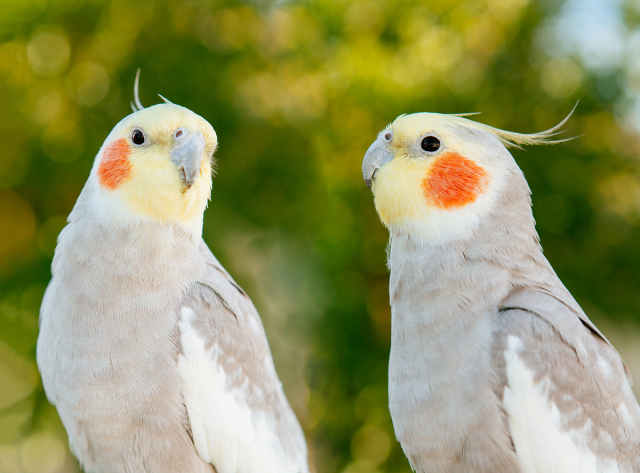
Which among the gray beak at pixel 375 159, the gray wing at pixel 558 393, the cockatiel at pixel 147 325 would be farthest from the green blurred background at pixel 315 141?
the gray wing at pixel 558 393

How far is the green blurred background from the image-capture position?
2.69 metres

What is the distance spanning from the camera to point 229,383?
138cm

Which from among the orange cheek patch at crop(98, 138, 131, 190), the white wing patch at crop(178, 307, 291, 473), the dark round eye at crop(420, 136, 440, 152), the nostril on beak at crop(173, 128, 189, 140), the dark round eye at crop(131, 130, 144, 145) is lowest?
the white wing patch at crop(178, 307, 291, 473)

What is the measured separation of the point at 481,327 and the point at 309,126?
202 centimetres

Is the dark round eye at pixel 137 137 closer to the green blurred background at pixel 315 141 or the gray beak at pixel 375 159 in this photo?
the gray beak at pixel 375 159

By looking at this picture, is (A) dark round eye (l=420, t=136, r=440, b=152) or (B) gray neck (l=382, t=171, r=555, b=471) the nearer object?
(B) gray neck (l=382, t=171, r=555, b=471)

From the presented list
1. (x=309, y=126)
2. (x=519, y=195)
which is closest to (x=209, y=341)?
(x=519, y=195)

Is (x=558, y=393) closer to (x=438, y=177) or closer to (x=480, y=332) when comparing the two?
(x=480, y=332)

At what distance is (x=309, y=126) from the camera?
297 centimetres

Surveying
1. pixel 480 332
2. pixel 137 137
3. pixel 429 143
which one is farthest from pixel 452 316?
pixel 137 137

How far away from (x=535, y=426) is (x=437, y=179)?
1.99 feet

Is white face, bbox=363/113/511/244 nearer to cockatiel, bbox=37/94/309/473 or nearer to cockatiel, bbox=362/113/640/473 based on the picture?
cockatiel, bbox=362/113/640/473

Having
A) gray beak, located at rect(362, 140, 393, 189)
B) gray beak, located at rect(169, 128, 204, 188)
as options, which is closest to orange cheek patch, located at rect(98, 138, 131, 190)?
gray beak, located at rect(169, 128, 204, 188)

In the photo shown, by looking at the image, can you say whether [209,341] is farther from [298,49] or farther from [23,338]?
[298,49]
